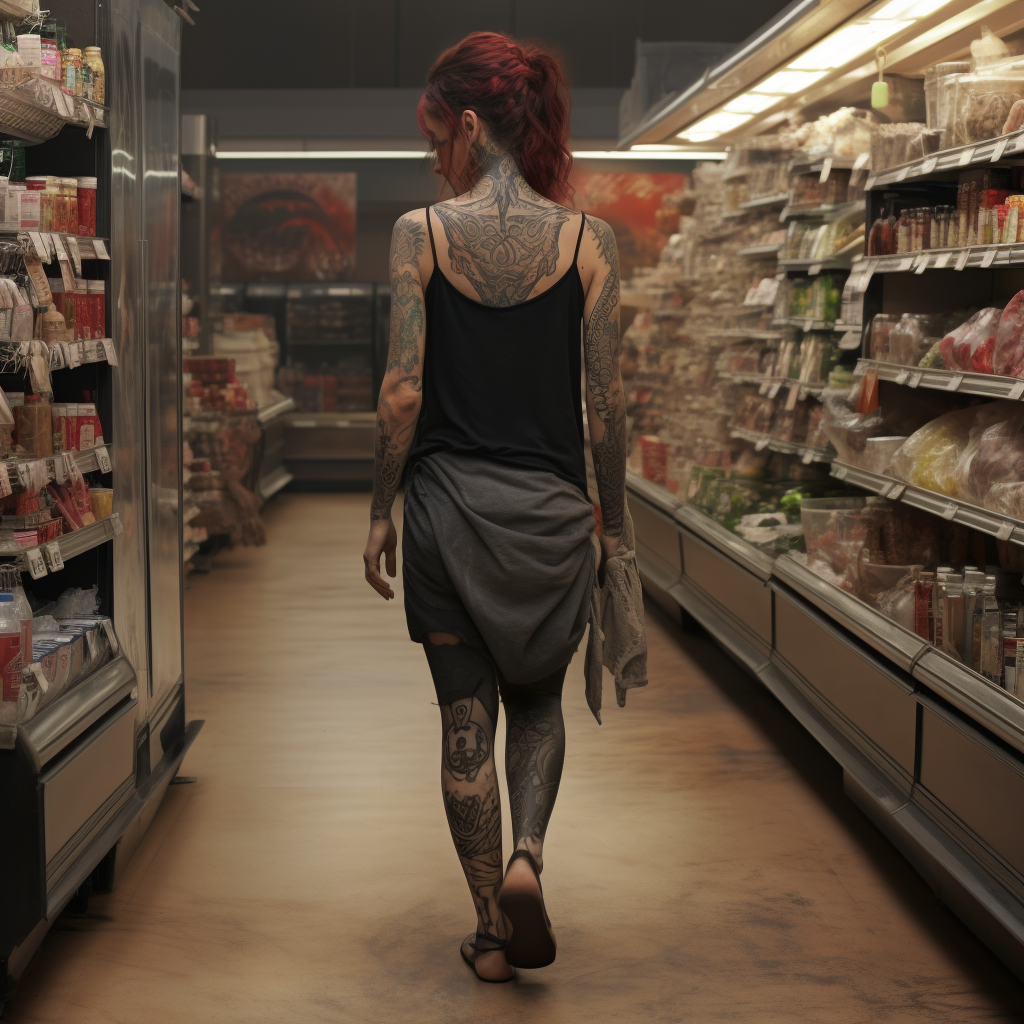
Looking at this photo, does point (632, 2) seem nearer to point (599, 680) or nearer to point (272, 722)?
point (272, 722)

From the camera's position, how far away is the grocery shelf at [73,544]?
261 centimetres

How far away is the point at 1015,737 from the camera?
2.51 meters

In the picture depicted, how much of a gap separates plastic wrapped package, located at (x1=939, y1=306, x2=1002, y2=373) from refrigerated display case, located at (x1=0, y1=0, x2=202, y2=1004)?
2.26 meters

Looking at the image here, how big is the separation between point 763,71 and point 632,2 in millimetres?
6270

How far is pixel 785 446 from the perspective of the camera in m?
5.29

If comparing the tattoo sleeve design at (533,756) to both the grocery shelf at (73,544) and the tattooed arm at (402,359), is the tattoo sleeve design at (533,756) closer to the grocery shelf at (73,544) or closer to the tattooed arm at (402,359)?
the tattooed arm at (402,359)

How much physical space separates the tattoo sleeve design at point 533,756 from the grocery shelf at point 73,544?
1055 millimetres

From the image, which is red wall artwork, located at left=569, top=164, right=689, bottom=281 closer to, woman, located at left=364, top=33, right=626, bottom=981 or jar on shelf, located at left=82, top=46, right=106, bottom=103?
jar on shelf, located at left=82, top=46, right=106, bottom=103

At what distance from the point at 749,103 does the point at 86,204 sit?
3.84 m

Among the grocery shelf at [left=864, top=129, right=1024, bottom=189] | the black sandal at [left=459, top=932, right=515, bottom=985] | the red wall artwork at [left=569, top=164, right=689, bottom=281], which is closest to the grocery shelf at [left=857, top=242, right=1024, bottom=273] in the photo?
the grocery shelf at [left=864, top=129, right=1024, bottom=189]

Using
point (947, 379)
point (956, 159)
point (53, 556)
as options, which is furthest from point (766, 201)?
point (53, 556)

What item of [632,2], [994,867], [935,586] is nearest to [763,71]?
[935,586]

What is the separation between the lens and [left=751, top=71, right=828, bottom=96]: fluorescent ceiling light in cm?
510

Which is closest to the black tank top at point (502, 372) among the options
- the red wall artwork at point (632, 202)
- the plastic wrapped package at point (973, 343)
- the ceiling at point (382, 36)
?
the plastic wrapped package at point (973, 343)
